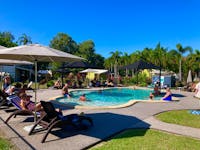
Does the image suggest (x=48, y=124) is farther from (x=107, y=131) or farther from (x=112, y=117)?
(x=112, y=117)

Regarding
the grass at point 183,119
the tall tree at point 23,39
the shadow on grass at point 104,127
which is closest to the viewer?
the shadow on grass at point 104,127

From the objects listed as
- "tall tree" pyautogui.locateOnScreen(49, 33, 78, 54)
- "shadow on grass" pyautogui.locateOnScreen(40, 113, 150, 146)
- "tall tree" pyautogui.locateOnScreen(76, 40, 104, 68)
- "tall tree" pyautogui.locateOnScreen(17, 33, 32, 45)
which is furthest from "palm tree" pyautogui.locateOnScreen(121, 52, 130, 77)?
"shadow on grass" pyautogui.locateOnScreen(40, 113, 150, 146)

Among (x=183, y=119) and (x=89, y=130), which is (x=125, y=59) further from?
(x=89, y=130)

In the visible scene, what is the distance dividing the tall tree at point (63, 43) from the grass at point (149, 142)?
233 feet

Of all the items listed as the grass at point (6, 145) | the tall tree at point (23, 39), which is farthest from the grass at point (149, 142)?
the tall tree at point (23, 39)

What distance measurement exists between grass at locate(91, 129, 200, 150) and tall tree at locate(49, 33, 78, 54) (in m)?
71.1

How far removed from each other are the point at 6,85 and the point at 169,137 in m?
11.0

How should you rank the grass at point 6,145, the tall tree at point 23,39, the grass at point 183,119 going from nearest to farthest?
the grass at point 6,145
the grass at point 183,119
the tall tree at point 23,39

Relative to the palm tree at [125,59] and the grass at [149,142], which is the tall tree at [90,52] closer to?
the palm tree at [125,59]

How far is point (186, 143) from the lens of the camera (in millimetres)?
5246

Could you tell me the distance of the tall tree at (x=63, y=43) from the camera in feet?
245

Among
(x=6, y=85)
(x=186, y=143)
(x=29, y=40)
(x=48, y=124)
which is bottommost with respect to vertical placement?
(x=186, y=143)

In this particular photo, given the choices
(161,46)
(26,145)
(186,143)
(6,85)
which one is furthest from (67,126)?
(161,46)

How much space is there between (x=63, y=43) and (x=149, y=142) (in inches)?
2870
